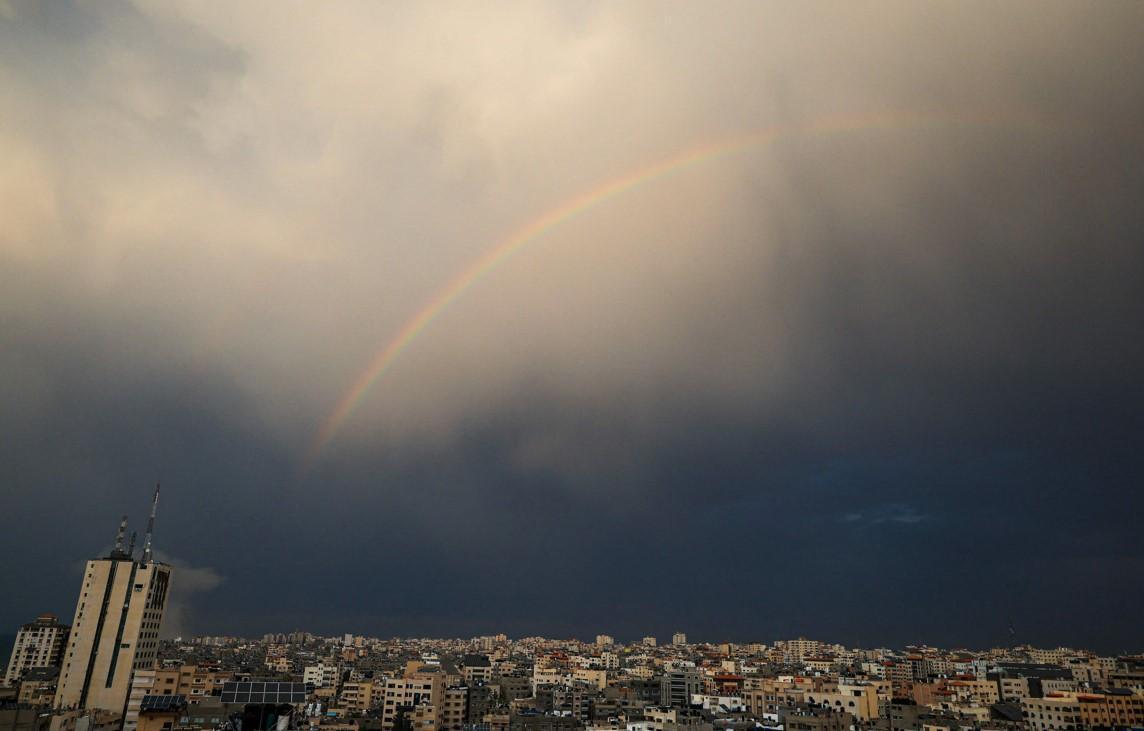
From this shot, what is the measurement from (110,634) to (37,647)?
5083cm

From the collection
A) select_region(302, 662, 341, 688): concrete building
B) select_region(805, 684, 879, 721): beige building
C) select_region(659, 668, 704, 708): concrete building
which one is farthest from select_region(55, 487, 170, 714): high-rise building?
select_region(805, 684, 879, 721): beige building

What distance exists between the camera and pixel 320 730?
5812 cm

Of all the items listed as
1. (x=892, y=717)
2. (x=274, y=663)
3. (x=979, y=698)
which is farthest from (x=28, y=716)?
(x=979, y=698)

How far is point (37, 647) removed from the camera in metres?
107

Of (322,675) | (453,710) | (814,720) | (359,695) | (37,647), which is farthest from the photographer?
(322,675)

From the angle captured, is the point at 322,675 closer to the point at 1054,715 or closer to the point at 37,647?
the point at 37,647

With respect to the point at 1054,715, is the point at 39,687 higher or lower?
lower

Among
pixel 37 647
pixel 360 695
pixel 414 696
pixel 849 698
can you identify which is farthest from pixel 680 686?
pixel 37 647

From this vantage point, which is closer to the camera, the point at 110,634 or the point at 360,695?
the point at 110,634

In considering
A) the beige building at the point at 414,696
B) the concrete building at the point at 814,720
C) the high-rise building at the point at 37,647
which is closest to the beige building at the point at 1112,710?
the concrete building at the point at 814,720

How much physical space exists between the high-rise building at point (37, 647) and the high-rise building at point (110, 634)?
1843 inches

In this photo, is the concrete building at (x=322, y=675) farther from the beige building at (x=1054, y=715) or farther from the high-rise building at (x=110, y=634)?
the beige building at (x=1054, y=715)

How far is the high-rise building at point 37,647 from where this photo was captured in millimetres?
105375

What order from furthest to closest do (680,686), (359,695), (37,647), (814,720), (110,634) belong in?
(37,647), (680,686), (359,695), (110,634), (814,720)
